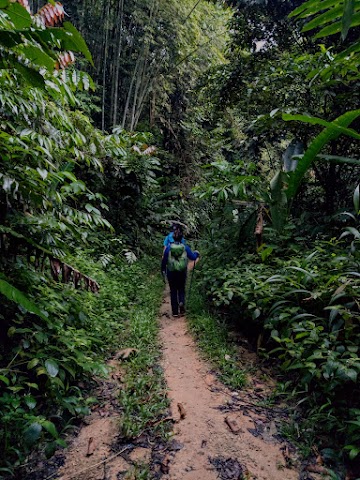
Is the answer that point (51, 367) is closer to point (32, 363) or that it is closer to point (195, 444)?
point (32, 363)

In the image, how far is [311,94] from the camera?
510 cm

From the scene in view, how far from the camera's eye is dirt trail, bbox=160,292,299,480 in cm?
226

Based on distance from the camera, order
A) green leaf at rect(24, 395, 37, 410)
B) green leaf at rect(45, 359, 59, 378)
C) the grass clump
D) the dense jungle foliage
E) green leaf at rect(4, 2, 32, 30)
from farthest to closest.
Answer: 1. the grass clump
2. green leaf at rect(45, 359, 59, 378)
3. green leaf at rect(24, 395, 37, 410)
4. the dense jungle foliage
5. green leaf at rect(4, 2, 32, 30)

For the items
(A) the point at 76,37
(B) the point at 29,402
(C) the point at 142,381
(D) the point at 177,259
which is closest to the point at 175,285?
(D) the point at 177,259

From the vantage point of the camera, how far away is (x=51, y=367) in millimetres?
2660

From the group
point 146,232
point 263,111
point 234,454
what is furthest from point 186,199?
point 234,454

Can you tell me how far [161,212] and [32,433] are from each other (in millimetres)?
8369

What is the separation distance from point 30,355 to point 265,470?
6.71ft

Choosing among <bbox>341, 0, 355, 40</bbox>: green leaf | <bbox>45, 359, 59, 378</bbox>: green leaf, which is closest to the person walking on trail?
<bbox>45, 359, 59, 378</bbox>: green leaf

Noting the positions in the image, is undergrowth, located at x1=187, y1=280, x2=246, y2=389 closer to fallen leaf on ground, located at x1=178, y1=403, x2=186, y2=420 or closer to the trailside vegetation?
the trailside vegetation

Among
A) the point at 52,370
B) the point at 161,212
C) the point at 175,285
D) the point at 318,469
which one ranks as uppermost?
the point at 161,212

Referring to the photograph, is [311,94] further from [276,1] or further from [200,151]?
[200,151]

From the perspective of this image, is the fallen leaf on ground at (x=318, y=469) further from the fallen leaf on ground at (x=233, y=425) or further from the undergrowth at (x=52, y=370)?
the undergrowth at (x=52, y=370)

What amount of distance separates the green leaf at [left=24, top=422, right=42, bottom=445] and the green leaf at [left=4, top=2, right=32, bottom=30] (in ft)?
7.93
